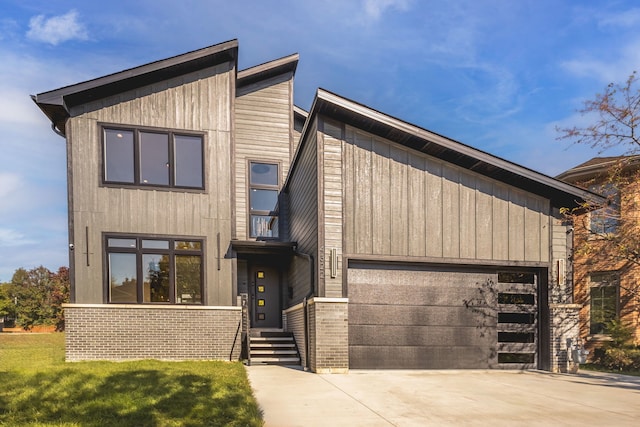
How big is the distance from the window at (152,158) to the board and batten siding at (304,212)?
2775 mm

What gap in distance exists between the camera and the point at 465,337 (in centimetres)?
966

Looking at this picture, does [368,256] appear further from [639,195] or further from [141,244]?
[639,195]

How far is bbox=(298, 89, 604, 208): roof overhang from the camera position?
900 cm

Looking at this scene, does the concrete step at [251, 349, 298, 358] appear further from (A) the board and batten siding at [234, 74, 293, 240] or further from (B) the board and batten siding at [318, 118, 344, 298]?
(A) the board and batten siding at [234, 74, 293, 240]

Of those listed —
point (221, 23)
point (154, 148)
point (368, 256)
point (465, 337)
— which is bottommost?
point (465, 337)

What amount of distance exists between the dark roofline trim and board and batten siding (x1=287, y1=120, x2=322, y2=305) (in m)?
3.71

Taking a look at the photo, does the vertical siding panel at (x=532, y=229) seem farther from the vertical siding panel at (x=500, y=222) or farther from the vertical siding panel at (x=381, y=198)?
the vertical siding panel at (x=381, y=198)

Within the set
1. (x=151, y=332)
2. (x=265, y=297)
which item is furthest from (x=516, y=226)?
(x=151, y=332)

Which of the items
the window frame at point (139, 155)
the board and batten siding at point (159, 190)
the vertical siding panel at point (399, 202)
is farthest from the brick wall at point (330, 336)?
the window frame at point (139, 155)

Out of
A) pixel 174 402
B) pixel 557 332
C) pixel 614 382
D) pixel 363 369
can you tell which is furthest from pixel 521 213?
pixel 174 402

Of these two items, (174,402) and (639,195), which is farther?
(639,195)

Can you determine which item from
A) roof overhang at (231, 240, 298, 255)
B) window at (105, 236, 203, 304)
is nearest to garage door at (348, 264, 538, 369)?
roof overhang at (231, 240, 298, 255)

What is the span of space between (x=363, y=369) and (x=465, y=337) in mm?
2678

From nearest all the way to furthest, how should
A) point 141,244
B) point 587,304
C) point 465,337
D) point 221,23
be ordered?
point 465,337 < point 141,244 < point 221,23 < point 587,304
